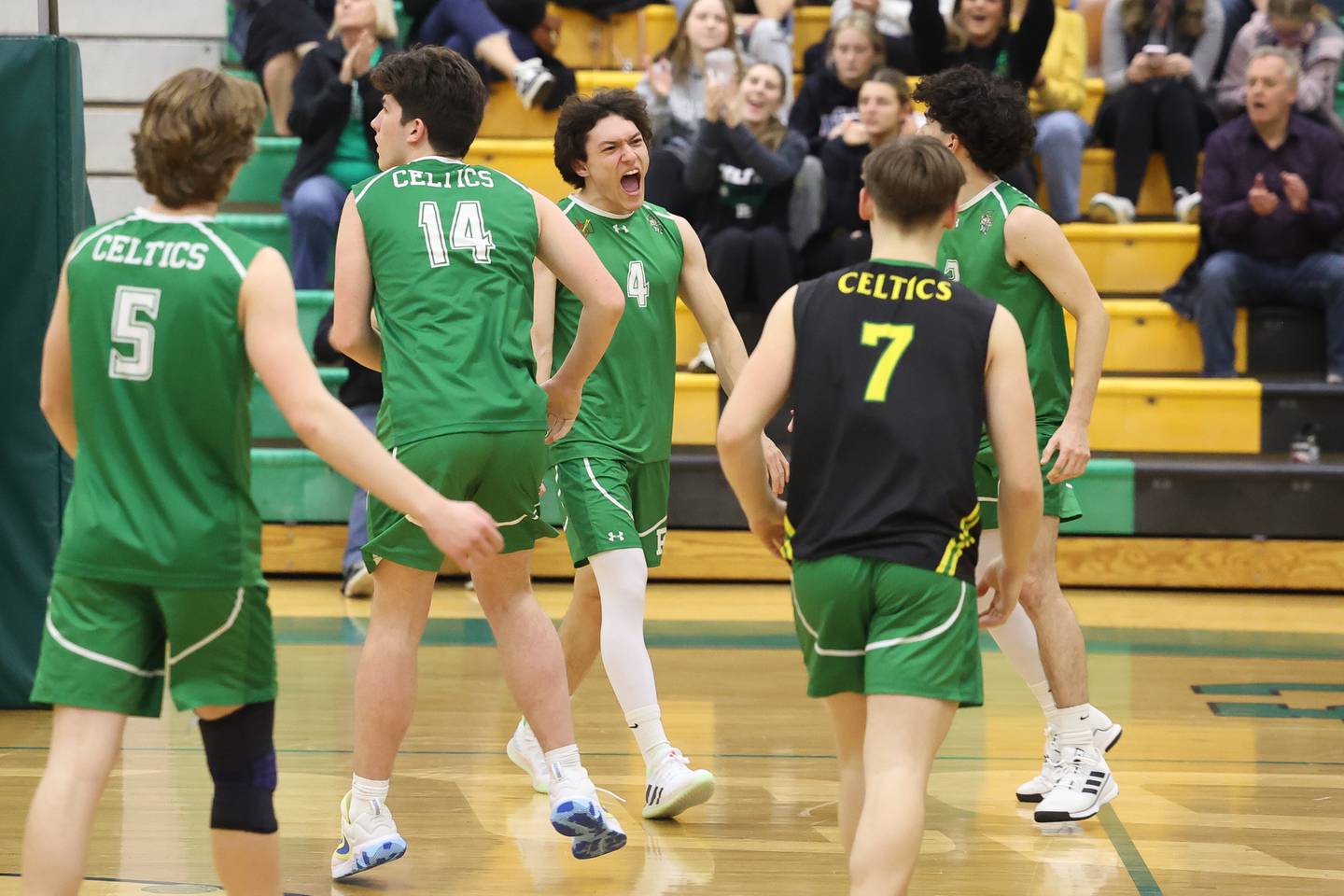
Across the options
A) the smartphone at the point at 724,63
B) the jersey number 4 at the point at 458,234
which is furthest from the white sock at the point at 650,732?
the smartphone at the point at 724,63

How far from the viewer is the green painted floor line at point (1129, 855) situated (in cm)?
371

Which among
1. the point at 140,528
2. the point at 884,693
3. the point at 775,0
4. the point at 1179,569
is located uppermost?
the point at 775,0

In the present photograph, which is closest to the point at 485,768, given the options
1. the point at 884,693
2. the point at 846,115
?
the point at 884,693

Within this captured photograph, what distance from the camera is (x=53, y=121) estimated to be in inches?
199

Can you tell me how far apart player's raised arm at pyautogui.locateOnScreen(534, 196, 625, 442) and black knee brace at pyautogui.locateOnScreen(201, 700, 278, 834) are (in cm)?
123

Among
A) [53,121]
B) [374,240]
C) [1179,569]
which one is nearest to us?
[374,240]

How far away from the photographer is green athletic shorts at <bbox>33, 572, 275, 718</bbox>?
107 inches

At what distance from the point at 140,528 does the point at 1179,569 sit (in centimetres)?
584

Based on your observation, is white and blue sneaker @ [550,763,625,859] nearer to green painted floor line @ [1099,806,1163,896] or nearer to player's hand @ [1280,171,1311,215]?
green painted floor line @ [1099,806,1163,896]

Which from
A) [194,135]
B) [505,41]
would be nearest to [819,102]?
[505,41]

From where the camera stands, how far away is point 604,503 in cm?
420

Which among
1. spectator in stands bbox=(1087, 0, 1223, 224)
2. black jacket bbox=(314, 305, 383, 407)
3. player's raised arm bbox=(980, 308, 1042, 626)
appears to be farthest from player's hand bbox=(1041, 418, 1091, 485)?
spectator in stands bbox=(1087, 0, 1223, 224)

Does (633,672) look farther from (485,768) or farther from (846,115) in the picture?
(846,115)

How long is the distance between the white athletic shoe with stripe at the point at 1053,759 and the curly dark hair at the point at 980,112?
4.77 ft
